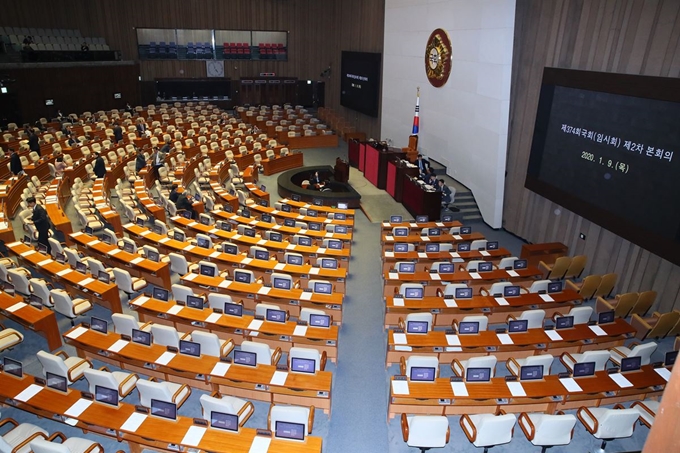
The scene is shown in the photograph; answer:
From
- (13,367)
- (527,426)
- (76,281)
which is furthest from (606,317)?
(76,281)

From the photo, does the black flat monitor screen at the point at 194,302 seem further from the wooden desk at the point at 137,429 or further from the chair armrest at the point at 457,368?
the chair armrest at the point at 457,368

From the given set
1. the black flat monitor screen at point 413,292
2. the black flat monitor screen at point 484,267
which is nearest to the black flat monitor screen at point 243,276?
the black flat monitor screen at point 413,292

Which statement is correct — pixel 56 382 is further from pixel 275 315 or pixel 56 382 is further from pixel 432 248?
pixel 432 248

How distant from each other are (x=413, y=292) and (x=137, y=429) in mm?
5576

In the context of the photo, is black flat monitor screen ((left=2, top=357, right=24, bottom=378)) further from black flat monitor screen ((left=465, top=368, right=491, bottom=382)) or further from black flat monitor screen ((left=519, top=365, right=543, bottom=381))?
black flat monitor screen ((left=519, top=365, right=543, bottom=381))

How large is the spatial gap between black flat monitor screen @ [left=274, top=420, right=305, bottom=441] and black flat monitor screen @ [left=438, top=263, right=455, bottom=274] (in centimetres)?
620

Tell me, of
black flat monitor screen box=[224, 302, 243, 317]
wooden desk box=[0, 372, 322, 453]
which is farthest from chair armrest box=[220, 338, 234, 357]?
wooden desk box=[0, 372, 322, 453]

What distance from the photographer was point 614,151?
36.1 feet

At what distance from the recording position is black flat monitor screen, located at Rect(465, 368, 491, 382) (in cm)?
728

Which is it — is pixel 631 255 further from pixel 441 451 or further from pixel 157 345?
pixel 157 345

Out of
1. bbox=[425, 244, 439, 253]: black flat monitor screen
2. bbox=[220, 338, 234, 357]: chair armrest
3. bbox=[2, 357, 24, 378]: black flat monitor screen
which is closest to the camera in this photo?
bbox=[2, 357, 24, 378]: black flat monitor screen

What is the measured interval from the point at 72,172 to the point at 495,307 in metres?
15.8

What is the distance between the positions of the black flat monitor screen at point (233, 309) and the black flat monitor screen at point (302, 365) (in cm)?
199

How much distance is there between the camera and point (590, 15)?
11.9 meters
